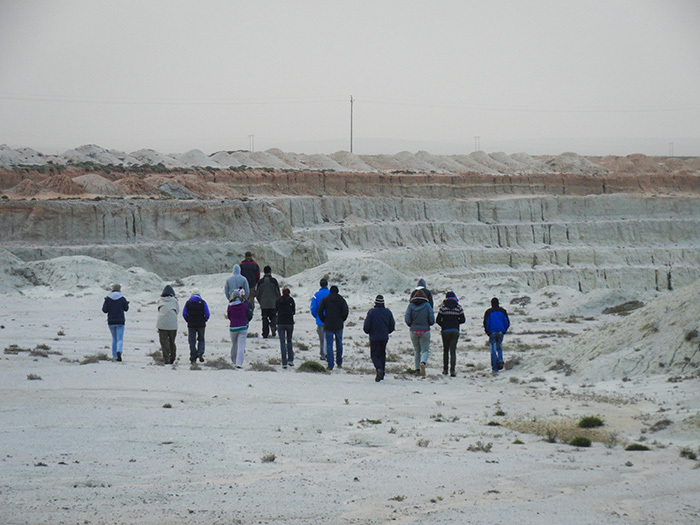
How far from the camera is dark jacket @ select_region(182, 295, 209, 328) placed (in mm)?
15484

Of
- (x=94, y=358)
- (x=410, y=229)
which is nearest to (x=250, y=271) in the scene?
(x=94, y=358)

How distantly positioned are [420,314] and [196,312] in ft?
13.4

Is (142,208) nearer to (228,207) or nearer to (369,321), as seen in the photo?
(228,207)

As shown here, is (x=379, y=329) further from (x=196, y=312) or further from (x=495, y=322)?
(x=196, y=312)

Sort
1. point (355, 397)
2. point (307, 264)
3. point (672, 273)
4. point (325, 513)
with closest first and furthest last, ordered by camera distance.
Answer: point (325, 513), point (355, 397), point (307, 264), point (672, 273)

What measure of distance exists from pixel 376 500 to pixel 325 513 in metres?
0.60

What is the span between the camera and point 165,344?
51.2ft

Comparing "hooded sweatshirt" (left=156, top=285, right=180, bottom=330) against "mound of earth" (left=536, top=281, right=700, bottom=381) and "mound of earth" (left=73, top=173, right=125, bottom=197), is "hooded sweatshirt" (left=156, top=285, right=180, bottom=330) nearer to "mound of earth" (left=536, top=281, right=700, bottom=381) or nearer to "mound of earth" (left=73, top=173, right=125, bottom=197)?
"mound of earth" (left=536, top=281, right=700, bottom=381)

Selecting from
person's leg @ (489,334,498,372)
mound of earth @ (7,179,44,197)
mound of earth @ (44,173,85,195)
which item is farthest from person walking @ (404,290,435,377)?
mound of earth @ (7,179,44,197)

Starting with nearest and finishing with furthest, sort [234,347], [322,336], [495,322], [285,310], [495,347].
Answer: [234,347] < [285,310] < [495,322] < [495,347] < [322,336]

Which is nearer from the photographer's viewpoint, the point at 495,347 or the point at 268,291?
the point at 495,347

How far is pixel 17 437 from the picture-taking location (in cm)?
920

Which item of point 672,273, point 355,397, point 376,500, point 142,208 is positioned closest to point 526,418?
point 355,397

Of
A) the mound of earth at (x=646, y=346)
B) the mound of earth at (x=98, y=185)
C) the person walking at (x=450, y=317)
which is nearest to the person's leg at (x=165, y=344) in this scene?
the person walking at (x=450, y=317)
